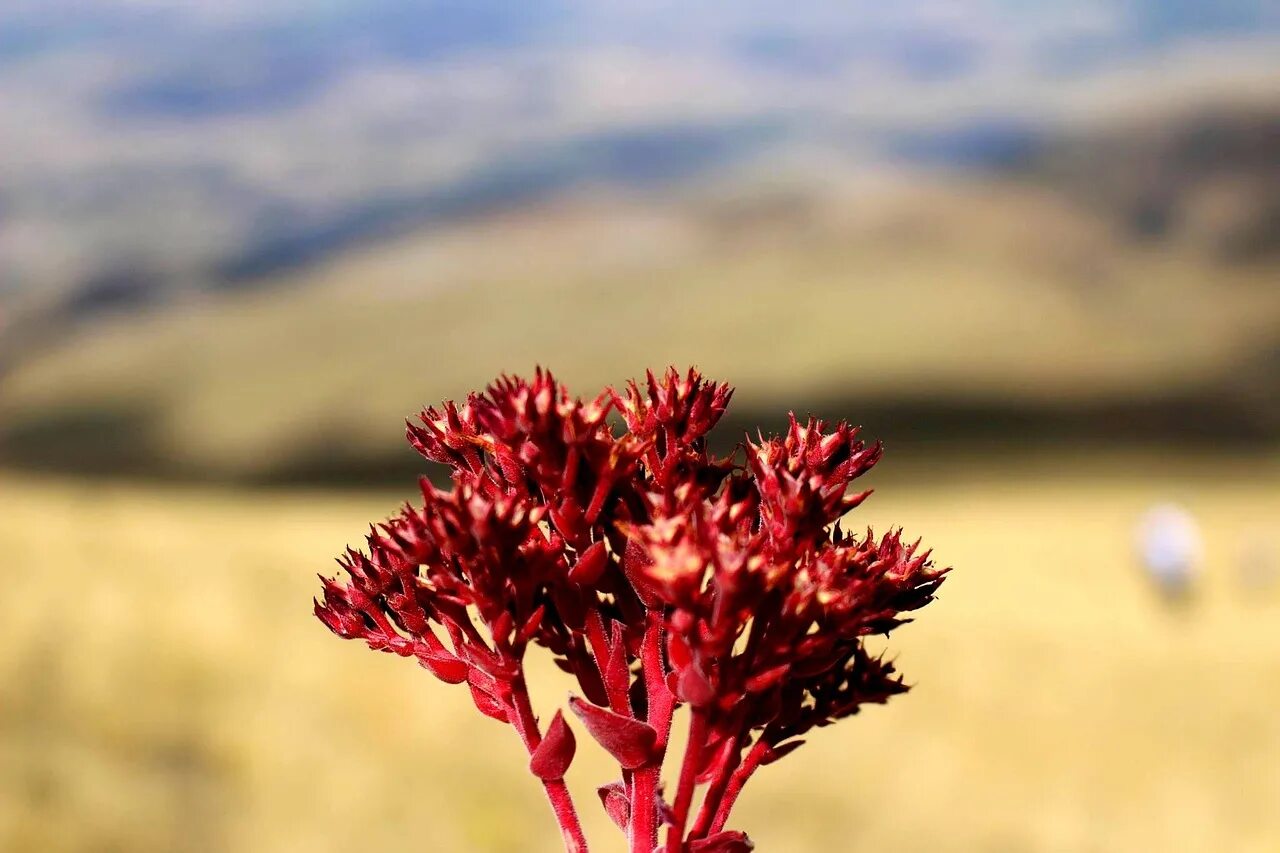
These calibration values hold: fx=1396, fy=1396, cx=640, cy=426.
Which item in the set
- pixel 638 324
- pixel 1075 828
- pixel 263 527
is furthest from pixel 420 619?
pixel 638 324

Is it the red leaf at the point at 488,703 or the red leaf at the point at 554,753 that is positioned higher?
the red leaf at the point at 488,703

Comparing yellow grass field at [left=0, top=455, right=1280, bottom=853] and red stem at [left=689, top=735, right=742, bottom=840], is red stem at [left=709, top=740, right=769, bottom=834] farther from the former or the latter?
yellow grass field at [left=0, top=455, right=1280, bottom=853]

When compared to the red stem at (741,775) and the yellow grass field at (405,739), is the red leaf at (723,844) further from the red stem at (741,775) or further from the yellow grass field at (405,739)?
the yellow grass field at (405,739)

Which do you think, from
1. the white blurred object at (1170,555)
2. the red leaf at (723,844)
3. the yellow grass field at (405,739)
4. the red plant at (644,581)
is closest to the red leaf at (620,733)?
the red plant at (644,581)

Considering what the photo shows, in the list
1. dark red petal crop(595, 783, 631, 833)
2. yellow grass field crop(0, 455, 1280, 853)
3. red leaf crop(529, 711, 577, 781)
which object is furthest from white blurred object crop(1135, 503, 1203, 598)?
red leaf crop(529, 711, 577, 781)

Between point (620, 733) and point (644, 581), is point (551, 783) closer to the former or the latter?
point (620, 733)

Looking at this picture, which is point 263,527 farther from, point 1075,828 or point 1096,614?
point 1096,614

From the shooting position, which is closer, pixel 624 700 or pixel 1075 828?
pixel 624 700

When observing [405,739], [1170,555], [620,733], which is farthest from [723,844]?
[1170,555]
